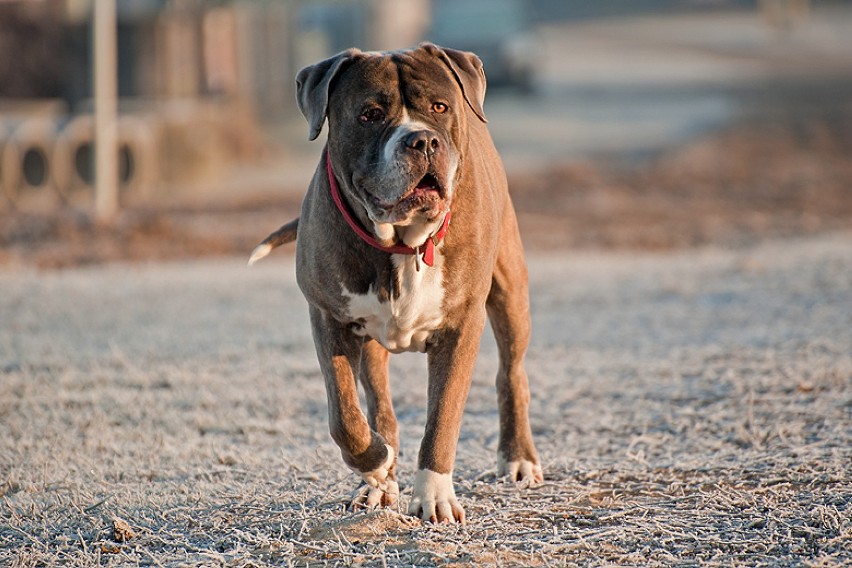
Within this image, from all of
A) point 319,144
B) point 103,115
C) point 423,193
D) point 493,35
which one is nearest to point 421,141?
point 423,193

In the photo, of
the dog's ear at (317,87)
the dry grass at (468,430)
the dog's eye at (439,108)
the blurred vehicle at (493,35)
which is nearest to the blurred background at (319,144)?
the blurred vehicle at (493,35)

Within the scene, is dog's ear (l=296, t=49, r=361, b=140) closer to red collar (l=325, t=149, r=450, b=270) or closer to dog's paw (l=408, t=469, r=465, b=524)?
red collar (l=325, t=149, r=450, b=270)

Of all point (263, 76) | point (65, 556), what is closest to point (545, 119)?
point (263, 76)

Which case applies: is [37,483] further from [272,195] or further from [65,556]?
[272,195]

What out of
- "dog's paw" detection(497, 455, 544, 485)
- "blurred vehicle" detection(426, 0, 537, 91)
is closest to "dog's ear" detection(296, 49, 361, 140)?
"dog's paw" detection(497, 455, 544, 485)

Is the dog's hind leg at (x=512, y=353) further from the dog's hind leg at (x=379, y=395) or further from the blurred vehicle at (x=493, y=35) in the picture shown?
the blurred vehicle at (x=493, y=35)

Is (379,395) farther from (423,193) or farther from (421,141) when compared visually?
(421,141)

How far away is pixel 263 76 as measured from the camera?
2452 centimetres

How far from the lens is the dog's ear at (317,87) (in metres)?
4.31

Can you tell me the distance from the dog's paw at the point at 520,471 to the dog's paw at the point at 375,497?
0.61m

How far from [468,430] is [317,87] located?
2072mm

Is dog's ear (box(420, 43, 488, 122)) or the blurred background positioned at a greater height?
dog's ear (box(420, 43, 488, 122))

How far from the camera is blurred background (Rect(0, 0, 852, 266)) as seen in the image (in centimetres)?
1312

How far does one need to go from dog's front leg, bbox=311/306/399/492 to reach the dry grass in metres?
0.18
